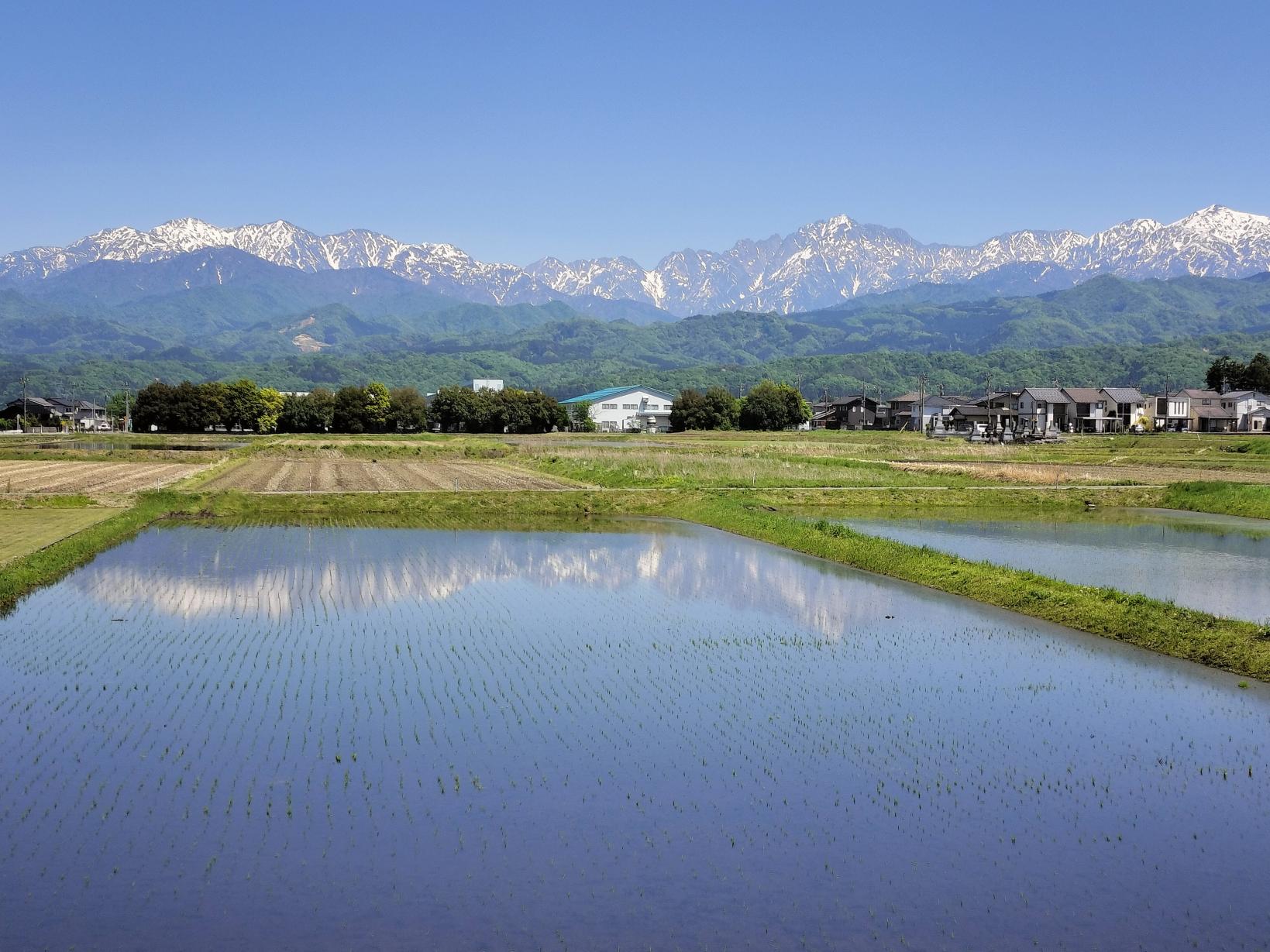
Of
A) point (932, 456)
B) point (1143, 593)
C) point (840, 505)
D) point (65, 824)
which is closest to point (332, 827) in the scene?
point (65, 824)

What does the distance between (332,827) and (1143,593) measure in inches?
561

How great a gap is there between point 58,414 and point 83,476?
242 ft

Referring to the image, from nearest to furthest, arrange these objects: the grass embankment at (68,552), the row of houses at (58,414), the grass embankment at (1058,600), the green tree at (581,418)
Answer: the grass embankment at (1058,600)
the grass embankment at (68,552)
the row of houses at (58,414)
the green tree at (581,418)

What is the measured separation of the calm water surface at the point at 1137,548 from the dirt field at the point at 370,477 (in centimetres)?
1386

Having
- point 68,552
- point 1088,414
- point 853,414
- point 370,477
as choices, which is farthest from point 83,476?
point 853,414

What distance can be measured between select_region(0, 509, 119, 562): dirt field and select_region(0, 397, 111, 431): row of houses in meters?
79.4

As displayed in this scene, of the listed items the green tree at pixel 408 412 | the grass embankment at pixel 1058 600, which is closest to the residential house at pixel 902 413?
the green tree at pixel 408 412

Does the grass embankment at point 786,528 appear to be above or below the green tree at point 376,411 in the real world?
below

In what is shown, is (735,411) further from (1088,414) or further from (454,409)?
(1088,414)

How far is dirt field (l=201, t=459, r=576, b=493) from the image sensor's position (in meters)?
35.8

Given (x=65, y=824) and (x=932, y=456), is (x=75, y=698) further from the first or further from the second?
(x=932, y=456)

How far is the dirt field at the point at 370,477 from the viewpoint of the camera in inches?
1407

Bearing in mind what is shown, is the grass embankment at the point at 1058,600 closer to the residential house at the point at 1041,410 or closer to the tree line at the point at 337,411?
the tree line at the point at 337,411

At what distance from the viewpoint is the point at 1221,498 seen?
34.0 metres
